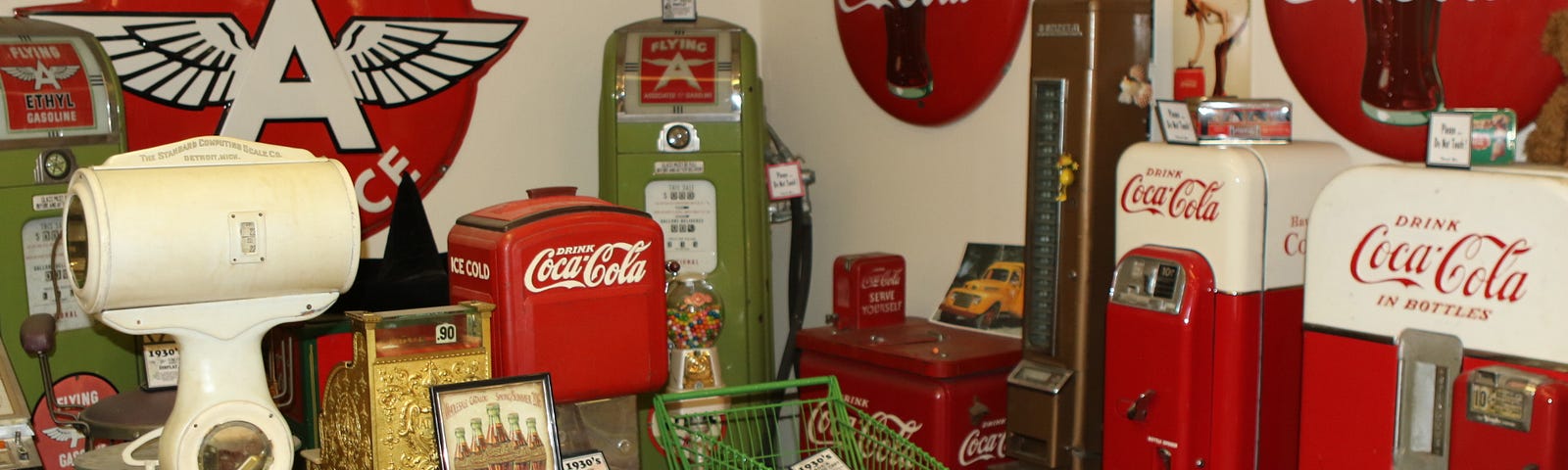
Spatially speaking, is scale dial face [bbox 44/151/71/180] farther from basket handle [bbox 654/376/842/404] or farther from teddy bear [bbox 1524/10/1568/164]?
teddy bear [bbox 1524/10/1568/164]

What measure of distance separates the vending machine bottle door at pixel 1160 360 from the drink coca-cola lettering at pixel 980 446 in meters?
0.76

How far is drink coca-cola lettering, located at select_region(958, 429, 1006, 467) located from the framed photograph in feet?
6.20

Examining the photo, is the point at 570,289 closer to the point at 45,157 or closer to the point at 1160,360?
the point at 1160,360

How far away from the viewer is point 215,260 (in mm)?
2680

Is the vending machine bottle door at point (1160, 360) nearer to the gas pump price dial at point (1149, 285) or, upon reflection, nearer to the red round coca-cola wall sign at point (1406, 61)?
the gas pump price dial at point (1149, 285)

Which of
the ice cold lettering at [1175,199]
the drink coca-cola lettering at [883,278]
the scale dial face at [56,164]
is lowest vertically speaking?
the drink coca-cola lettering at [883,278]

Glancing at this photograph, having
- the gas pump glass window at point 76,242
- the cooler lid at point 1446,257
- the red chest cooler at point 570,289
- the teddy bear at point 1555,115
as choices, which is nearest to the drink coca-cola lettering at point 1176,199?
the cooler lid at point 1446,257

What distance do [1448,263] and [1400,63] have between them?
0.86m

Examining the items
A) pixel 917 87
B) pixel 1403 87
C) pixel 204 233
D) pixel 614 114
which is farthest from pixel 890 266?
pixel 204 233

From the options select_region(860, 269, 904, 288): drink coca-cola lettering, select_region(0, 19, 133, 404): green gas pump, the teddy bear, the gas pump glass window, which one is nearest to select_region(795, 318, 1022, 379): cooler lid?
select_region(860, 269, 904, 288): drink coca-cola lettering

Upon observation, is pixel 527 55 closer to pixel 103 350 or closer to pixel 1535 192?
pixel 103 350

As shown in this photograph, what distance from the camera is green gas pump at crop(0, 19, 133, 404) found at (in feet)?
13.7

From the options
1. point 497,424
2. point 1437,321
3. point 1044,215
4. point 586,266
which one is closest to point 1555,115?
point 1437,321

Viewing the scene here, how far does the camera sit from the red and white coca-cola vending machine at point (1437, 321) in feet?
9.18
